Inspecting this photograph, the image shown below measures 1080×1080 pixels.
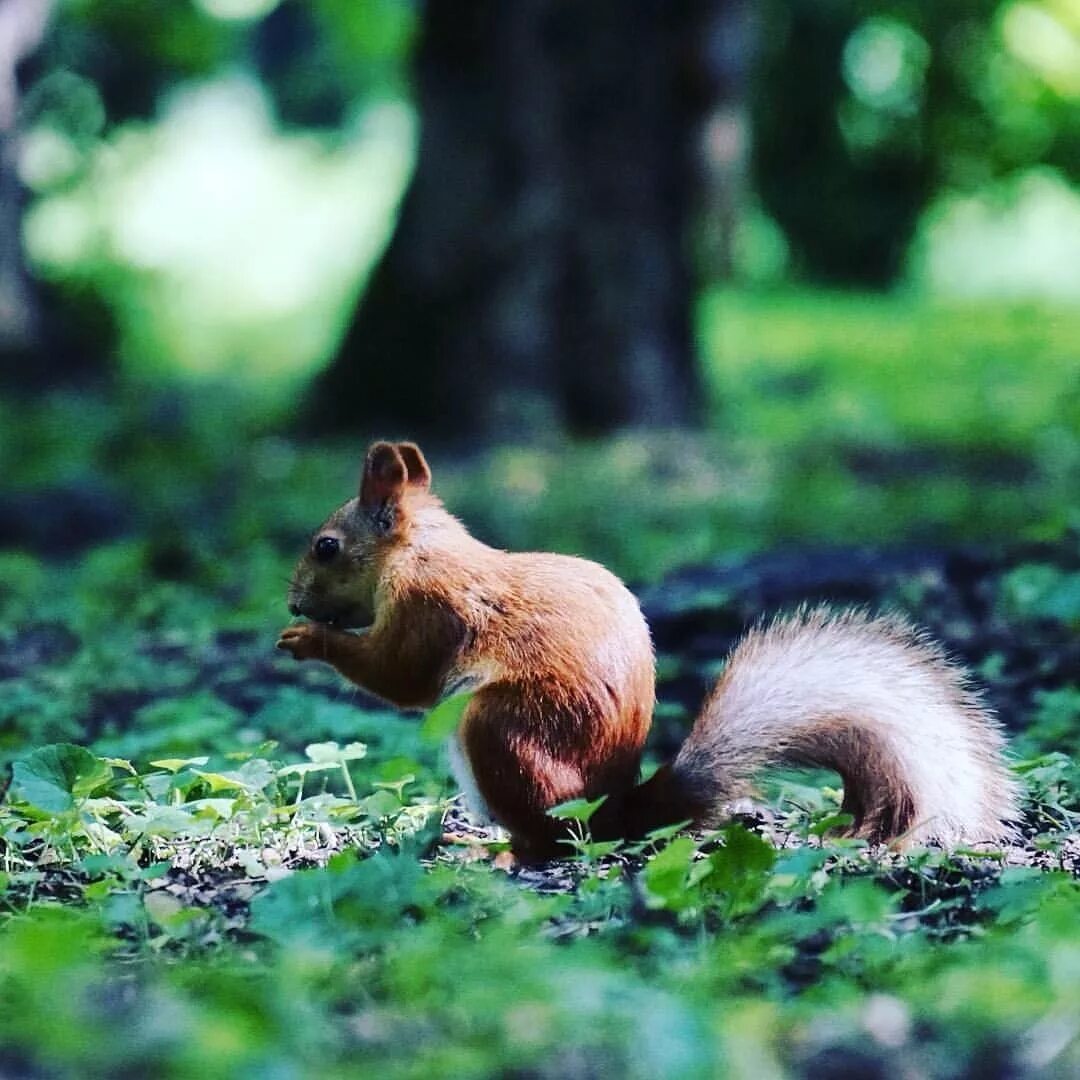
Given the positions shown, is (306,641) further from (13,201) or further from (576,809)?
(13,201)

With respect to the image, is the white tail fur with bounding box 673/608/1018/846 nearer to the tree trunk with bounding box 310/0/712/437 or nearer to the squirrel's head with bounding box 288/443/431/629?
the squirrel's head with bounding box 288/443/431/629

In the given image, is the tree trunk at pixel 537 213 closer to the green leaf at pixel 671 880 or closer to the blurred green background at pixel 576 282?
the blurred green background at pixel 576 282

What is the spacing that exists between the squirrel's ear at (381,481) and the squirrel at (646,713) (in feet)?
0.97

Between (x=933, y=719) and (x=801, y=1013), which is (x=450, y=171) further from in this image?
(x=801, y=1013)

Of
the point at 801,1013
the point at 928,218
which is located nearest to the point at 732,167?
the point at 801,1013

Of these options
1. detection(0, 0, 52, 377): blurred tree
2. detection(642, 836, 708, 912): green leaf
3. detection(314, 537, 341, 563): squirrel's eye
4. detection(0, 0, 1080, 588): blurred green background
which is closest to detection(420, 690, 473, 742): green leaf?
detection(642, 836, 708, 912): green leaf

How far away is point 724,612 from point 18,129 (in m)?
9.35

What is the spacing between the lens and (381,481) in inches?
150

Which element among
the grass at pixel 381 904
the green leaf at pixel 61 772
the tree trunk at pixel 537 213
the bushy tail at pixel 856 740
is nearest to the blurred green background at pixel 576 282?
the tree trunk at pixel 537 213

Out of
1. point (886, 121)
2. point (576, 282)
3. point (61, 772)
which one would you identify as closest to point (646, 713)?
point (61, 772)

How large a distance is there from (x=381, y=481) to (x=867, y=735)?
1131mm

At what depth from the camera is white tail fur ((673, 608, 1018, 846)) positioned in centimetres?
327

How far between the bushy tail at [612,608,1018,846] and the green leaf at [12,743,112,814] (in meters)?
0.94

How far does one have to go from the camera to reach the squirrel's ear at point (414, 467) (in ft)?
12.8
